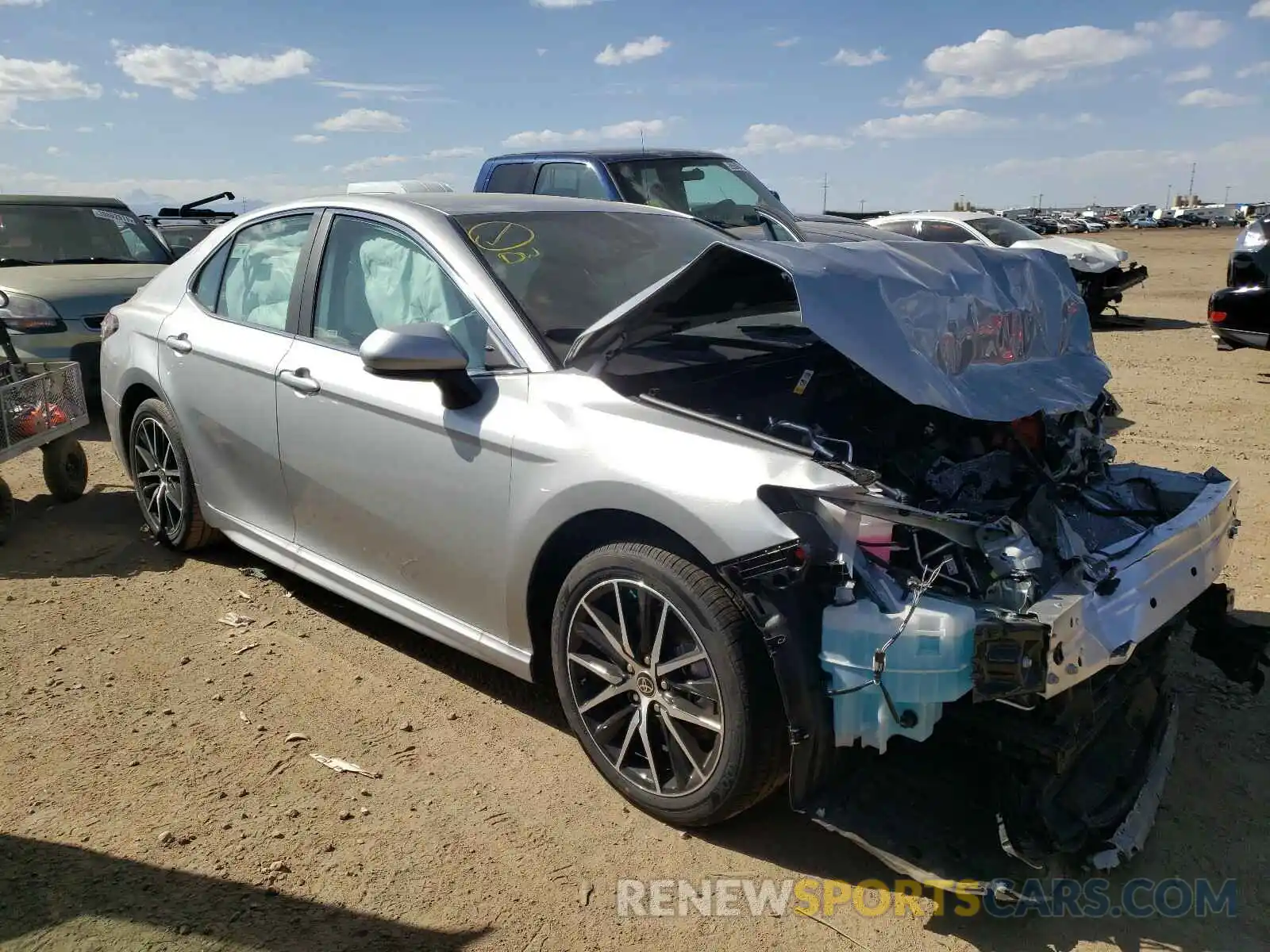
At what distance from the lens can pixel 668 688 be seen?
2863 mm

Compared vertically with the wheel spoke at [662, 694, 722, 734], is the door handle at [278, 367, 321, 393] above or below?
above

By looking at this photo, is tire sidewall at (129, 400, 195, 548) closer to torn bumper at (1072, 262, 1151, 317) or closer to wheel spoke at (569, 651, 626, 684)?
wheel spoke at (569, 651, 626, 684)

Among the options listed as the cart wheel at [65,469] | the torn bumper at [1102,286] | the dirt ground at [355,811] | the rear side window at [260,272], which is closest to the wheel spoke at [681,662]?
the dirt ground at [355,811]

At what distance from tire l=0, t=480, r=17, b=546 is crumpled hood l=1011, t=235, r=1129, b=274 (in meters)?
12.3

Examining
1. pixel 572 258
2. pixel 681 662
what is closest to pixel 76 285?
pixel 572 258

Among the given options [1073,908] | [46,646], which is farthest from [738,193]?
[1073,908]

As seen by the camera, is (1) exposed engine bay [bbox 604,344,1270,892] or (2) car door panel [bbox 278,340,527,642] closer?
(1) exposed engine bay [bbox 604,344,1270,892]

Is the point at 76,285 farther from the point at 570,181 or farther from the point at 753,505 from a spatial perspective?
Answer: the point at 753,505

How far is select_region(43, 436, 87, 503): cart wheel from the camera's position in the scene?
6.14 meters

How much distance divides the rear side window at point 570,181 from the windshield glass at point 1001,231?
778 cm

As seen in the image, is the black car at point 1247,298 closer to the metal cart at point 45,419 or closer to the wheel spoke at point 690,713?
the wheel spoke at point 690,713

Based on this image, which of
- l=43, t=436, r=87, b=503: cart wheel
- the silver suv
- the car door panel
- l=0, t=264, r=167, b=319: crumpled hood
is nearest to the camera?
the car door panel

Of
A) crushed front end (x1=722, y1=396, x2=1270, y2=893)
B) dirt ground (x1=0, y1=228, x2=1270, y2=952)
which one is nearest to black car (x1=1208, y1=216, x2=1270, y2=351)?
dirt ground (x1=0, y1=228, x2=1270, y2=952)

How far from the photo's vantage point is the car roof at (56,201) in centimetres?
916
